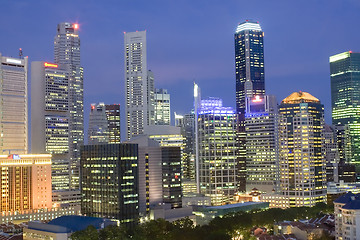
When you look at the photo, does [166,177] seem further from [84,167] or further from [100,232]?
[100,232]

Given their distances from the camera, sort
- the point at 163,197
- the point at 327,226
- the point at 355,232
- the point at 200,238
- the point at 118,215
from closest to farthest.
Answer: the point at 355,232
the point at 200,238
the point at 327,226
the point at 118,215
the point at 163,197

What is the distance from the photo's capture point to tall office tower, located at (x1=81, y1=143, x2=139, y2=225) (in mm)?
158875

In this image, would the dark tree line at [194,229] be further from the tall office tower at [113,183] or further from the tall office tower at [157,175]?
the tall office tower at [157,175]

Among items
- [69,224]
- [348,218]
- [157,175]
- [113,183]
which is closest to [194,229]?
[69,224]

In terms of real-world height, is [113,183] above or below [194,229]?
above

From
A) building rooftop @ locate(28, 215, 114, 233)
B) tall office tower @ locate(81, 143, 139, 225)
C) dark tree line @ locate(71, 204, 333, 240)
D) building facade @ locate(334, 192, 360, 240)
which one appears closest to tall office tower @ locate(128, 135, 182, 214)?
tall office tower @ locate(81, 143, 139, 225)

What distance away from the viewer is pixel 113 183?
160 metres

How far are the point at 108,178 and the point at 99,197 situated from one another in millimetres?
7329

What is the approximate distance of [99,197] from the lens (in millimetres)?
163750

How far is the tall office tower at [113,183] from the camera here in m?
159

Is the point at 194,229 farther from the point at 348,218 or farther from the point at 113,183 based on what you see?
the point at 348,218

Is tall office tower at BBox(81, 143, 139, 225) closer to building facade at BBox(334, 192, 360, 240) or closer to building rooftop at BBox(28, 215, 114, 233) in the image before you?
building rooftop at BBox(28, 215, 114, 233)

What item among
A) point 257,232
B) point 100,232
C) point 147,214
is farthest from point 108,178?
point 257,232

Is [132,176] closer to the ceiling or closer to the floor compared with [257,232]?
closer to the ceiling
